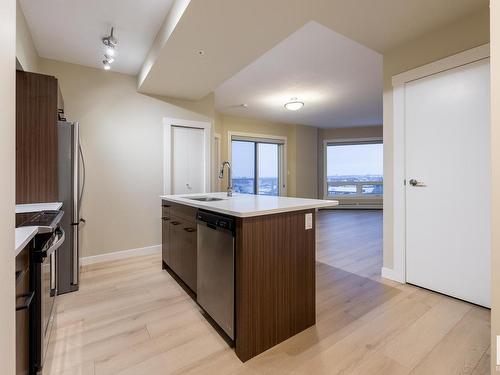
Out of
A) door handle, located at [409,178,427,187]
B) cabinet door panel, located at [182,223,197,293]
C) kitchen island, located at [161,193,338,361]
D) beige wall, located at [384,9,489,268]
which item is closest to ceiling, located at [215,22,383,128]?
beige wall, located at [384,9,489,268]

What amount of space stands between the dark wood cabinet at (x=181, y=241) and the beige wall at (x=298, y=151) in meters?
4.20

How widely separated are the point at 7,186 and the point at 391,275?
312cm

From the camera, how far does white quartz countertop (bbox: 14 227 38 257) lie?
0.96 meters

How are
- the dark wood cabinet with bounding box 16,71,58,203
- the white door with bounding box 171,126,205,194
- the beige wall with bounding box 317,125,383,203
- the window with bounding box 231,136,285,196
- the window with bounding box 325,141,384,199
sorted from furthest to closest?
1. the window with bounding box 325,141,384,199
2. the beige wall with bounding box 317,125,383,203
3. the window with bounding box 231,136,285,196
4. the white door with bounding box 171,126,205,194
5. the dark wood cabinet with bounding box 16,71,58,203

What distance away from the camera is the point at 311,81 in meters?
3.99

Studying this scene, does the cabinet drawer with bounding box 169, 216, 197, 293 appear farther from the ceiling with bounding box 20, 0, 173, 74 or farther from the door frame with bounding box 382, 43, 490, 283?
the door frame with bounding box 382, 43, 490, 283

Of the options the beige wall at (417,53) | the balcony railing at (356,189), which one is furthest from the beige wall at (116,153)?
the balcony railing at (356,189)

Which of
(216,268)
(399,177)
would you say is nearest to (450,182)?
(399,177)

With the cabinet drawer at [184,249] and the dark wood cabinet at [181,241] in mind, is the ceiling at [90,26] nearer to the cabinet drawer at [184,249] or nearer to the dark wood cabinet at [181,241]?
the dark wood cabinet at [181,241]

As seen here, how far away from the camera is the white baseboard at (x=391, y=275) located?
2.62 m

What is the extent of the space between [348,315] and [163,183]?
10.1ft

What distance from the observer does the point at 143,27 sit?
256 centimetres

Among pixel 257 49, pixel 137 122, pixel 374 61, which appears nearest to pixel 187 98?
pixel 137 122

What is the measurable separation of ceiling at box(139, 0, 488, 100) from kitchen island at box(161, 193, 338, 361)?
149 cm
